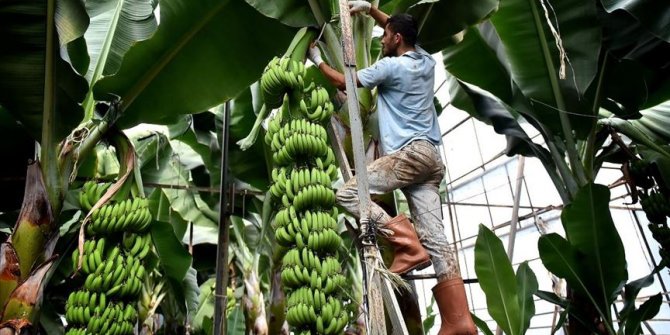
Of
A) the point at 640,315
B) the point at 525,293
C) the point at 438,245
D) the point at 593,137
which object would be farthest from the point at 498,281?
the point at 593,137

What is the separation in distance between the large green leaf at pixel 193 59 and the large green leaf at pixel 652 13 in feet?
4.39

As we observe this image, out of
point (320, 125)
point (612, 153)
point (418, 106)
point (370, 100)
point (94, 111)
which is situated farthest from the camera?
point (612, 153)

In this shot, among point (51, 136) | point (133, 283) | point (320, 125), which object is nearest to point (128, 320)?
point (133, 283)

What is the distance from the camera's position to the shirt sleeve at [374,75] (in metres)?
1.35

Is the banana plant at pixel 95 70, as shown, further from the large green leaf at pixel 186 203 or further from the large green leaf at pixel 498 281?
the large green leaf at pixel 498 281

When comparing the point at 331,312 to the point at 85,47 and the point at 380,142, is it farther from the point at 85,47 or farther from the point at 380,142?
the point at 85,47

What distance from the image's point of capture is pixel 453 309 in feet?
3.95

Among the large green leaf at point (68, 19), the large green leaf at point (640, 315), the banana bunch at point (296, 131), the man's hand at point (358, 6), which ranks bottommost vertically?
the large green leaf at point (640, 315)

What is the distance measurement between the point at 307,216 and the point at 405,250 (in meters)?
0.28

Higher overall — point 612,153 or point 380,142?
point 612,153

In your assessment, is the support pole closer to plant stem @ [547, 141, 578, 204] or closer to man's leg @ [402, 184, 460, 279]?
man's leg @ [402, 184, 460, 279]

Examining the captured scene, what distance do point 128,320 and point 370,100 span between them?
1.03m

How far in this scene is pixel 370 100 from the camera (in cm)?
155

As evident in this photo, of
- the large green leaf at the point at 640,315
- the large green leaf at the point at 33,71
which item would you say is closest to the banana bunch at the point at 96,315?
the large green leaf at the point at 33,71
